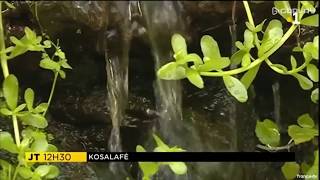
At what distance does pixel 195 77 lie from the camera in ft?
2.35

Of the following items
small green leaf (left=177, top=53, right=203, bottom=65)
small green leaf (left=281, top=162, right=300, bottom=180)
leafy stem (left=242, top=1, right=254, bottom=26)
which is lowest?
small green leaf (left=281, top=162, right=300, bottom=180)

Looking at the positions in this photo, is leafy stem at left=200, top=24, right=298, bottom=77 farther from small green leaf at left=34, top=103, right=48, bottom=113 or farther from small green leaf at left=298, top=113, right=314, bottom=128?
small green leaf at left=34, top=103, right=48, bottom=113

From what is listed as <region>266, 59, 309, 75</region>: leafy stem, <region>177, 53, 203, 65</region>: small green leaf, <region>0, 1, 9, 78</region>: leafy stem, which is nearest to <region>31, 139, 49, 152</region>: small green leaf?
<region>0, 1, 9, 78</region>: leafy stem

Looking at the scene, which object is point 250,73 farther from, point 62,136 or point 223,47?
point 62,136

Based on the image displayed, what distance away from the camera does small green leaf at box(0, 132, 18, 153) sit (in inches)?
29.6

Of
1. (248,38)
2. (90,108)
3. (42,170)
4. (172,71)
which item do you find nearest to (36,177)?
(42,170)

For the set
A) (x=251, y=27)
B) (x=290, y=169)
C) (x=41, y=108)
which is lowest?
(x=290, y=169)

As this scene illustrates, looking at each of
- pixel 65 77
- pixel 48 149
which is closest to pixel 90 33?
pixel 65 77

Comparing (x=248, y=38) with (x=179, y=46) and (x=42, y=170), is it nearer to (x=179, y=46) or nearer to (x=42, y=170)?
(x=179, y=46)

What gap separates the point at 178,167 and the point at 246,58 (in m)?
0.17

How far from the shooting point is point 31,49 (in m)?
0.75

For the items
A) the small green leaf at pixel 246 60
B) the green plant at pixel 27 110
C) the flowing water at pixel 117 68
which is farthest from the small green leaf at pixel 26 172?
the small green leaf at pixel 246 60

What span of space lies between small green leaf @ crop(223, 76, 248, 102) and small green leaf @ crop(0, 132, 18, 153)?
0.99ft

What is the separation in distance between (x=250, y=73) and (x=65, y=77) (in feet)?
0.85
